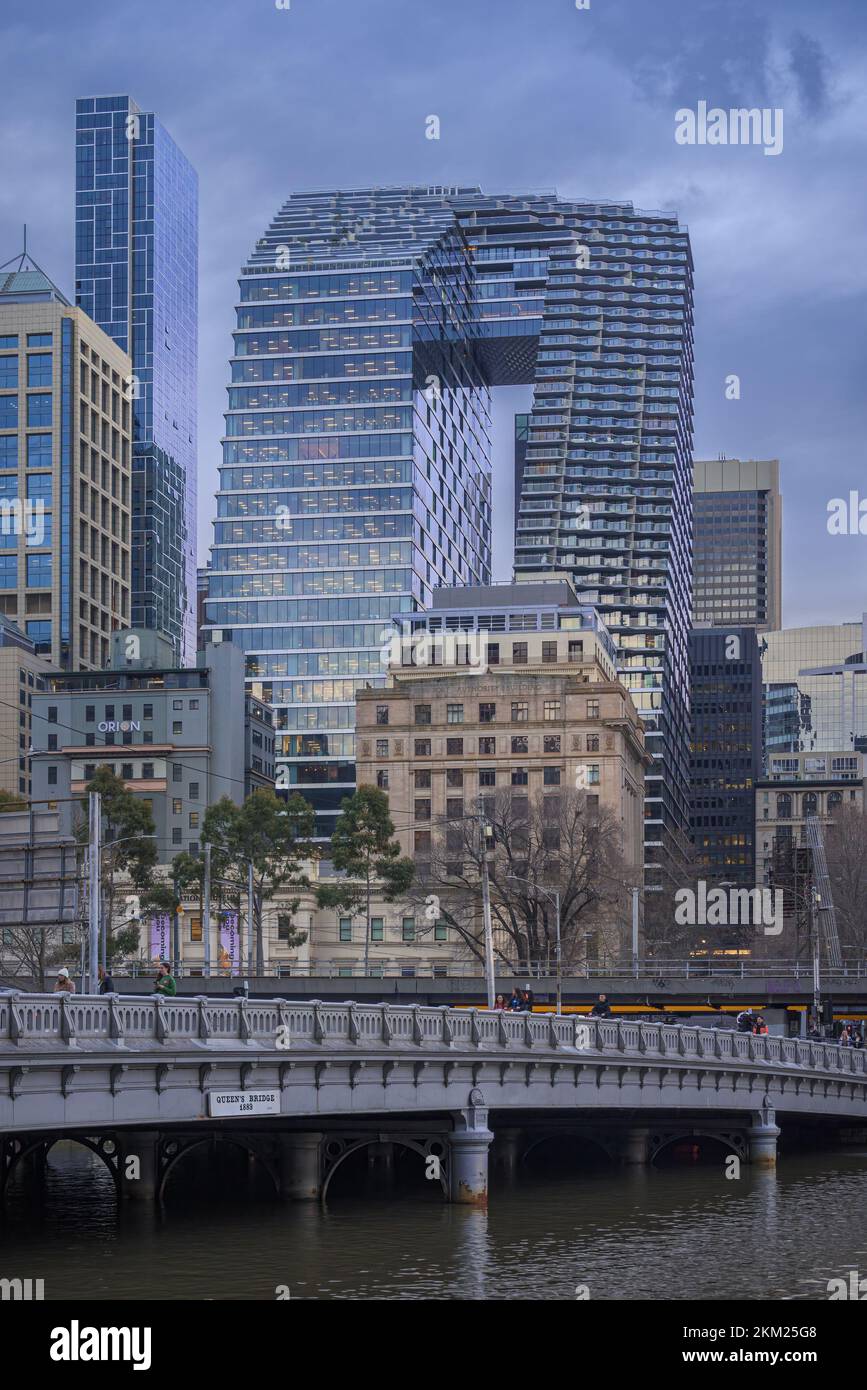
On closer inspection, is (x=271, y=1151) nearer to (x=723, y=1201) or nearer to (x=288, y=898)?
(x=723, y=1201)

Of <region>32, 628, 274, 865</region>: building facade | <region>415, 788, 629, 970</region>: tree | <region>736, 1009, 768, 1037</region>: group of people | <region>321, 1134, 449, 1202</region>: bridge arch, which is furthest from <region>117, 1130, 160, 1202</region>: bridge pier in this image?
<region>32, 628, 274, 865</region>: building facade

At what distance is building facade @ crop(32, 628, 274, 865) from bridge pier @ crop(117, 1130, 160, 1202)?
110061mm

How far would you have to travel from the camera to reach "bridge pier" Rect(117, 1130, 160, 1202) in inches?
2055

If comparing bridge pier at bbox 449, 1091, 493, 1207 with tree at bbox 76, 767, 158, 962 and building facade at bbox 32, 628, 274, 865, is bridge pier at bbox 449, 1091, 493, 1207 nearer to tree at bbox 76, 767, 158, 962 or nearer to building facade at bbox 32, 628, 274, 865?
tree at bbox 76, 767, 158, 962

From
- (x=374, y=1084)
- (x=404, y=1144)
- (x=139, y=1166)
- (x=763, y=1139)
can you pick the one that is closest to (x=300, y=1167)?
(x=404, y=1144)

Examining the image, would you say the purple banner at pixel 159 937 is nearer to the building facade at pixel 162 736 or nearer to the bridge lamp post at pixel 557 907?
the building facade at pixel 162 736

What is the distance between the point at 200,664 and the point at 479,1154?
131452mm

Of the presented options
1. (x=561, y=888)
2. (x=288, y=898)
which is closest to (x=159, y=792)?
(x=288, y=898)

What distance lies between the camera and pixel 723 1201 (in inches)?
2242

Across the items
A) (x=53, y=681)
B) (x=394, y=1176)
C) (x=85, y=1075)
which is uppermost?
(x=53, y=681)

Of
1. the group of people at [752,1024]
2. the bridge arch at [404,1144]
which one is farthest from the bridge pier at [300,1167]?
the group of people at [752,1024]
